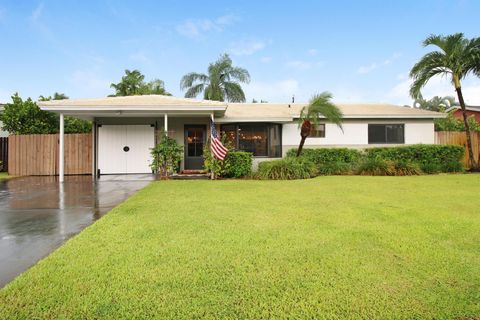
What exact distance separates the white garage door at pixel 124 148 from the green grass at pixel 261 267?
8.48 metres

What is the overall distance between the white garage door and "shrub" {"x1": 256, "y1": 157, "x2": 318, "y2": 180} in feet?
17.7

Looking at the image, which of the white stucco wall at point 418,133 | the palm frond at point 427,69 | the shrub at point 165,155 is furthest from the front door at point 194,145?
the white stucco wall at point 418,133

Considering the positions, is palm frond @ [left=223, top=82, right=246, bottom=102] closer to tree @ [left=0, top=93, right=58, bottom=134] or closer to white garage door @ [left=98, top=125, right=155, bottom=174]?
white garage door @ [left=98, top=125, right=155, bottom=174]

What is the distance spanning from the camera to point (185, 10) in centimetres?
1568

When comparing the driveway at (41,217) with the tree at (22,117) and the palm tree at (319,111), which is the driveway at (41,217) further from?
the palm tree at (319,111)

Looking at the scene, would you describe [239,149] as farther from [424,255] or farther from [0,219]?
[424,255]

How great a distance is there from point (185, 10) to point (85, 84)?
11.5 metres

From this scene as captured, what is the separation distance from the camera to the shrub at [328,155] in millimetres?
14203

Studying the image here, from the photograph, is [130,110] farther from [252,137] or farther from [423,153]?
[423,153]

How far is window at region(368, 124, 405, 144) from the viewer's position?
15.6 m

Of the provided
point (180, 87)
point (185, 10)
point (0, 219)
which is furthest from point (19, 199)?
point (180, 87)

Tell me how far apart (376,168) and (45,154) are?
1482cm

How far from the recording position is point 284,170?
11.9 m

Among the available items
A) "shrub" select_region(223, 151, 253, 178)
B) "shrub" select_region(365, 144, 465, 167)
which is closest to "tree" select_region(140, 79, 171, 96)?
"shrub" select_region(223, 151, 253, 178)
